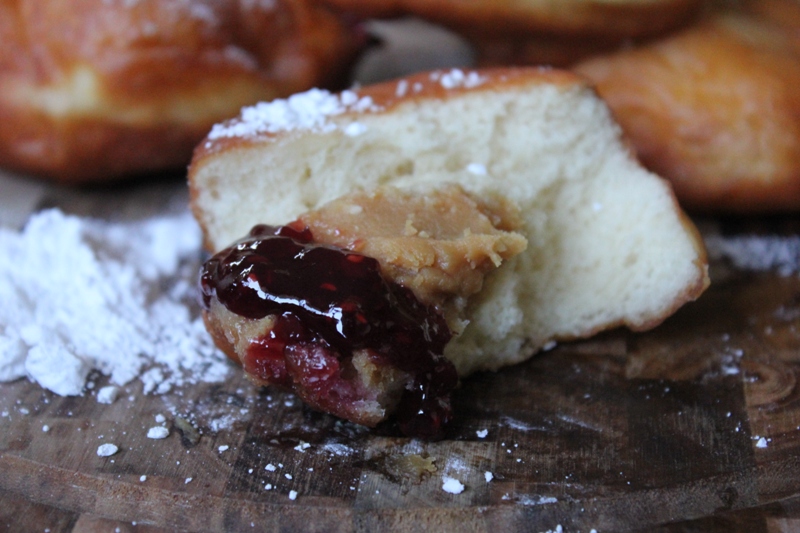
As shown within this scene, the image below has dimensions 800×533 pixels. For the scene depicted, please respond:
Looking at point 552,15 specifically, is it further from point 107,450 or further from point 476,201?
point 107,450

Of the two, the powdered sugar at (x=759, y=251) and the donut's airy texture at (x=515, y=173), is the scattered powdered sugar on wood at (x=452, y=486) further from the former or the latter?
the powdered sugar at (x=759, y=251)

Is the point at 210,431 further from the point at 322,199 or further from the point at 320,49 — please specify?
the point at 320,49

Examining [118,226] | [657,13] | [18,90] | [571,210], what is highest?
[657,13]

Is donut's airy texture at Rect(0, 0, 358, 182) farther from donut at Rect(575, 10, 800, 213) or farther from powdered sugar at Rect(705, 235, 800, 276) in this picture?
powdered sugar at Rect(705, 235, 800, 276)

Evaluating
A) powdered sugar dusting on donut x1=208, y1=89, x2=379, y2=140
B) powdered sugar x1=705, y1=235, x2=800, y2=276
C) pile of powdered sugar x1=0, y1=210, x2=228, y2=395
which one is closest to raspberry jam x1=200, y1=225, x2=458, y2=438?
pile of powdered sugar x1=0, y1=210, x2=228, y2=395

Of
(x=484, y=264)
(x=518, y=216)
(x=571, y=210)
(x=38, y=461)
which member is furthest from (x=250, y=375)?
(x=571, y=210)
